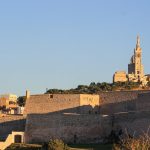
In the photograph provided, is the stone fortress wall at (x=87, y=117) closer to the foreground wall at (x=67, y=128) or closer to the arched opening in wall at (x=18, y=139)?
→ the foreground wall at (x=67, y=128)

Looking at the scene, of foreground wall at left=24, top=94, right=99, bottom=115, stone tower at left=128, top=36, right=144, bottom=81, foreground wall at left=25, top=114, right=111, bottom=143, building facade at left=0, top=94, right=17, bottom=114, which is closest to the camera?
foreground wall at left=25, top=114, right=111, bottom=143

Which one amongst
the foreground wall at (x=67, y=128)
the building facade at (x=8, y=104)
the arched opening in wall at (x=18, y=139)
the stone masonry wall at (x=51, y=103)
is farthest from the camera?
the building facade at (x=8, y=104)

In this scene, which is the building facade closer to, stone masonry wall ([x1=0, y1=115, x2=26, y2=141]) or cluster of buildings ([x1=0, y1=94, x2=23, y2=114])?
cluster of buildings ([x1=0, y1=94, x2=23, y2=114])

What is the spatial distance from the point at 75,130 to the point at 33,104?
40.5 feet

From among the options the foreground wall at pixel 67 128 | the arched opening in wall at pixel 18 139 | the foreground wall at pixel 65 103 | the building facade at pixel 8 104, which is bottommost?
the arched opening in wall at pixel 18 139

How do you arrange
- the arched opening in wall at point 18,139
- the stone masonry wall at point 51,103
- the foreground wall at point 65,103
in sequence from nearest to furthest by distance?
the arched opening in wall at point 18,139
the foreground wall at point 65,103
the stone masonry wall at point 51,103

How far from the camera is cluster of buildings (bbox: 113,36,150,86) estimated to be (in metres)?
93.2

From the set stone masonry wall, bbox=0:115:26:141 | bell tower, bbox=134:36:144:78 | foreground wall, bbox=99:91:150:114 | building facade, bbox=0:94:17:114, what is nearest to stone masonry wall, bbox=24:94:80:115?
foreground wall, bbox=99:91:150:114

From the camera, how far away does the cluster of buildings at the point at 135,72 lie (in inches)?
3671

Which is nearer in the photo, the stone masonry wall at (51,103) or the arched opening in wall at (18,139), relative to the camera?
the arched opening in wall at (18,139)

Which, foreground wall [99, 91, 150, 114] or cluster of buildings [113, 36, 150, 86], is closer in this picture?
foreground wall [99, 91, 150, 114]

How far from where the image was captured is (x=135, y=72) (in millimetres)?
102000

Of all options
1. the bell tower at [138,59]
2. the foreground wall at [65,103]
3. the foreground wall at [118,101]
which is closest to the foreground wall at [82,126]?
the foreground wall at [65,103]

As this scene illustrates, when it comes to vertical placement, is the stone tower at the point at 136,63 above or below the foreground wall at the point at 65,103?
above
